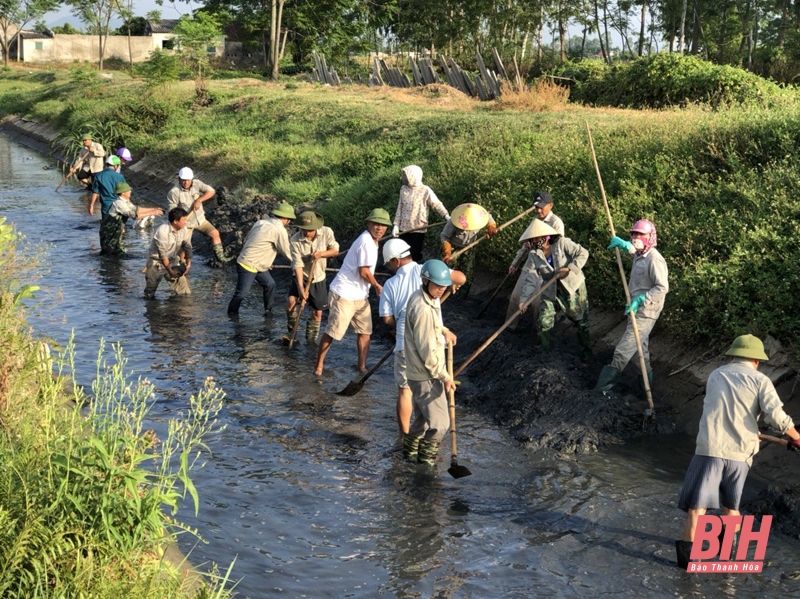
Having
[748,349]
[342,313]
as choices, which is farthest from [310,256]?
[748,349]

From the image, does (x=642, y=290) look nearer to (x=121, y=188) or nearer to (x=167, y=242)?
(x=167, y=242)

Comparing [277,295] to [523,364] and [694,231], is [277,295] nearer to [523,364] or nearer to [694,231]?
[523,364]

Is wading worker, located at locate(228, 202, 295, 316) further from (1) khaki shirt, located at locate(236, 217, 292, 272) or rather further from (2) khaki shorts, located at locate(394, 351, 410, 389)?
(2) khaki shorts, located at locate(394, 351, 410, 389)

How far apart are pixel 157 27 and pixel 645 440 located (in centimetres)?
7643

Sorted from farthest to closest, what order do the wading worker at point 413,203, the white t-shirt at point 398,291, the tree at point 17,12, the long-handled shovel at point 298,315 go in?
the tree at point 17,12, the wading worker at point 413,203, the long-handled shovel at point 298,315, the white t-shirt at point 398,291

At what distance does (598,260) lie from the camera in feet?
39.4

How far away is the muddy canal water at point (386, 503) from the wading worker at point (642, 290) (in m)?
0.88

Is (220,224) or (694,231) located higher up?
(694,231)

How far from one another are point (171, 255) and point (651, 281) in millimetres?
7673

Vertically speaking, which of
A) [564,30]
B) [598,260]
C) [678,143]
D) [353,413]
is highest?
[564,30]

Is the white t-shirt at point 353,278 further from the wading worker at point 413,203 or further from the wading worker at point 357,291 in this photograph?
the wading worker at point 413,203

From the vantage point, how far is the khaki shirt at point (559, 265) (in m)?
10.9

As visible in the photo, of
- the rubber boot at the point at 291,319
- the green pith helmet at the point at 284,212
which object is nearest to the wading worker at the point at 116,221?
the green pith helmet at the point at 284,212

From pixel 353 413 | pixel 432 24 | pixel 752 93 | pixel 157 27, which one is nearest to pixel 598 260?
pixel 353 413
